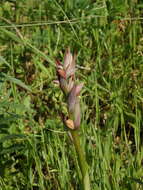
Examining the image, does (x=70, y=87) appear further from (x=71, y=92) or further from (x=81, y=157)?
(x=81, y=157)

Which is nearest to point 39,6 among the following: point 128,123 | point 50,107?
point 50,107

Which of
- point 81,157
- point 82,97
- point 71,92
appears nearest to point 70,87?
point 71,92


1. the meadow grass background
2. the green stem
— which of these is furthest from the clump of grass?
the meadow grass background

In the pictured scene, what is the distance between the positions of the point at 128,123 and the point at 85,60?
20.9 inches

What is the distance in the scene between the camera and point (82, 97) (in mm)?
2113

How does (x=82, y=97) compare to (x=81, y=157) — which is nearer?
(x=81, y=157)

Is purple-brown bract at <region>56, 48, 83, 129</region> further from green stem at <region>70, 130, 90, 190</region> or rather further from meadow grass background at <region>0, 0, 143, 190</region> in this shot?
meadow grass background at <region>0, 0, 143, 190</region>

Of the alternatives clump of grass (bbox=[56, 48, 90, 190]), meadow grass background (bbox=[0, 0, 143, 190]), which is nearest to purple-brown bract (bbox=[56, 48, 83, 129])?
clump of grass (bbox=[56, 48, 90, 190])

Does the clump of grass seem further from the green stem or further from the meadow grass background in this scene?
the meadow grass background

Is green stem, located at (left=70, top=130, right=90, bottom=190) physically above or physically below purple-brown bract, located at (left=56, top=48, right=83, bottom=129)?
below

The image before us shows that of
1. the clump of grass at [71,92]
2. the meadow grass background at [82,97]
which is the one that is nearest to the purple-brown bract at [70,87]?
the clump of grass at [71,92]

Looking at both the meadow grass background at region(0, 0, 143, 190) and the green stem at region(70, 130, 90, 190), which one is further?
the meadow grass background at region(0, 0, 143, 190)

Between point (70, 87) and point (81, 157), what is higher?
point (70, 87)

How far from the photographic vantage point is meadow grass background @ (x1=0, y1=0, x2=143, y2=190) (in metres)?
1.67
